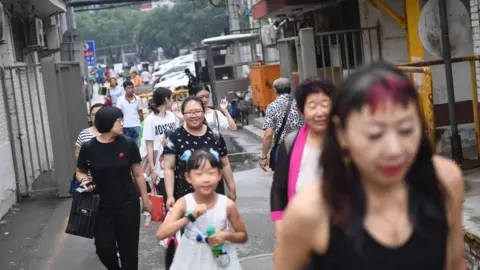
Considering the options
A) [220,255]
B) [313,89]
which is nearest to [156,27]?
[220,255]

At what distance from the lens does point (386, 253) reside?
7.69 feet

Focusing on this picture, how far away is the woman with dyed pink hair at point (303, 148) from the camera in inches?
178

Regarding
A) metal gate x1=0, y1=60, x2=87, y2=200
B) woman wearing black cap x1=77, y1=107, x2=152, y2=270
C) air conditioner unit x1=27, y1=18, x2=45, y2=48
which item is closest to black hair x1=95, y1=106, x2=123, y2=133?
woman wearing black cap x1=77, y1=107, x2=152, y2=270

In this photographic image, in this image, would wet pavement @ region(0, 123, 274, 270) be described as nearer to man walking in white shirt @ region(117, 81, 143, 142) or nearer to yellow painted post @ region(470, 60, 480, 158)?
yellow painted post @ region(470, 60, 480, 158)

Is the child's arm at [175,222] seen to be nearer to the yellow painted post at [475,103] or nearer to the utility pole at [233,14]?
the yellow painted post at [475,103]

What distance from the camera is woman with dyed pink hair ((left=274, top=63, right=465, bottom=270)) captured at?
2297mm

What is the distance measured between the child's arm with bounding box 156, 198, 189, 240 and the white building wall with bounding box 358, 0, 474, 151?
244 inches

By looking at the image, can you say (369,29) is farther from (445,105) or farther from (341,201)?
(341,201)

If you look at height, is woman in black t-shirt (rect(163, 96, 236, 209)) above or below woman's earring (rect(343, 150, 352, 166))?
below

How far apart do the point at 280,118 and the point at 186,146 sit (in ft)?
5.71

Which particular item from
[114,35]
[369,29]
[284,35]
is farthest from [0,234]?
[114,35]

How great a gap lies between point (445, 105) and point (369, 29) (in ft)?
10.2

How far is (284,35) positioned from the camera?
25.1 meters

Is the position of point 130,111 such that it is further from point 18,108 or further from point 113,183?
point 113,183
